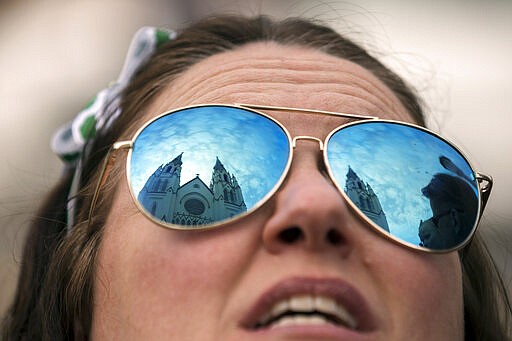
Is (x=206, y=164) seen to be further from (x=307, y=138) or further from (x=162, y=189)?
(x=307, y=138)

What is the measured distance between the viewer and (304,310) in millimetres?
1603

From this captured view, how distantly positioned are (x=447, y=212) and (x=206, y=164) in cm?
56

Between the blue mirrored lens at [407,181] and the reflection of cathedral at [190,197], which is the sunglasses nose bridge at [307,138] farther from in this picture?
the reflection of cathedral at [190,197]

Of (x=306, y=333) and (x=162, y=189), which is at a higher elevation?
(x=162, y=189)

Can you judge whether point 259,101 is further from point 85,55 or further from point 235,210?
point 85,55


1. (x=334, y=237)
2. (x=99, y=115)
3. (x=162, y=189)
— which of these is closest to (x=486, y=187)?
(x=334, y=237)

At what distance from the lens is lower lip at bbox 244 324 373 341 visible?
1537mm

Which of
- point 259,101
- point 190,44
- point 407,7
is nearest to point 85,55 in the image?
point 407,7

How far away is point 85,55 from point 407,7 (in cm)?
236

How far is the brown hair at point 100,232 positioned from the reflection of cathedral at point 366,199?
589 mm

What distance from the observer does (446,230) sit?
1.81m

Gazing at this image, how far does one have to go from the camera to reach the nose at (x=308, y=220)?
1.62 metres

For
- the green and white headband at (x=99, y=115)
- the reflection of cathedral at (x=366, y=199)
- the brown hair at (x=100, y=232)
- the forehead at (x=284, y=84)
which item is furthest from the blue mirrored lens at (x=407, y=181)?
the green and white headband at (x=99, y=115)

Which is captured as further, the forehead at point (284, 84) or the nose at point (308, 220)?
the forehead at point (284, 84)
